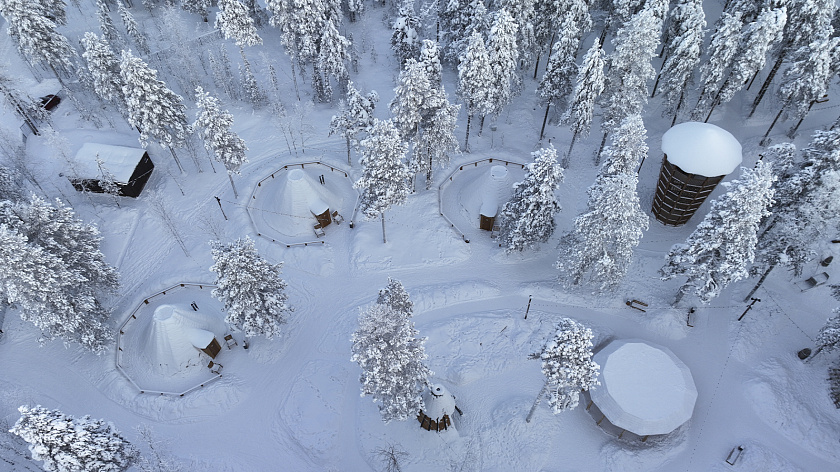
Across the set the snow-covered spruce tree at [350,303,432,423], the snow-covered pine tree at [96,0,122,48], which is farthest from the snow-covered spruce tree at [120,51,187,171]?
the snow-covered spruce tree at [350,303,432,423]

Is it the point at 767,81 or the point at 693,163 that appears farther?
the point at 767,81

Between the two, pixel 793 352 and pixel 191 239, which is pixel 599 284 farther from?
pixel 191 239

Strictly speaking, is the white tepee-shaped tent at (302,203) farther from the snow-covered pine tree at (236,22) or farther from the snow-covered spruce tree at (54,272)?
the snow-covered pine tree at (236,22)

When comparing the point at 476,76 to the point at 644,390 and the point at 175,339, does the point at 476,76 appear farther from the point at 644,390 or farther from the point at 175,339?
the point at 175,339

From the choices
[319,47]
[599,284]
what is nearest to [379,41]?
[319,47]

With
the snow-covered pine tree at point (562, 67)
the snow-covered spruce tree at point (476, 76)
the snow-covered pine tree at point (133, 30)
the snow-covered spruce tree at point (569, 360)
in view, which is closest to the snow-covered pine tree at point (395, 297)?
the snow-covered spruce tree at point (569, 360)

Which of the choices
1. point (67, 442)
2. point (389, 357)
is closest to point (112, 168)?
point (67, 442)

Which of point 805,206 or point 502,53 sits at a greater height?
point 502,53
